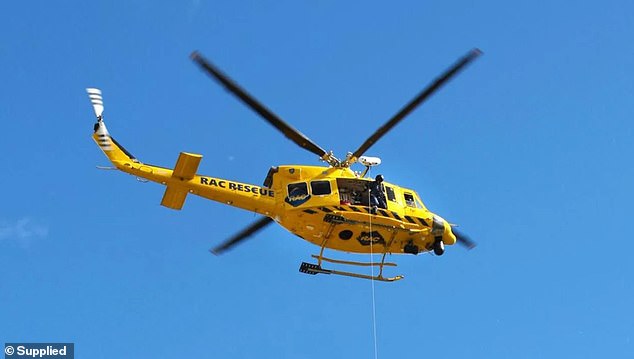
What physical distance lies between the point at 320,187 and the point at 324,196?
266 millimetres

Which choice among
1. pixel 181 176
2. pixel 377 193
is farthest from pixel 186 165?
pixel 377 193

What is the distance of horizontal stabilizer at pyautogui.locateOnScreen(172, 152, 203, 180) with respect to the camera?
23.4 metres

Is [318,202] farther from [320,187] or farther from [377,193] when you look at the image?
[377,193]

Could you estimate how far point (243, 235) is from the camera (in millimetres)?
26391

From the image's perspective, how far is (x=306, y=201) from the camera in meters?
24.0

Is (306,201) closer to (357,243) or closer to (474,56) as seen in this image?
(357,243)

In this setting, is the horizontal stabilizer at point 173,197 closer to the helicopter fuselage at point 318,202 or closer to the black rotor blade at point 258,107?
the helicopter fuselage at point 318,202

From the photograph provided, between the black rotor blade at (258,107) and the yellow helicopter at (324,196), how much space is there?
0.07ft

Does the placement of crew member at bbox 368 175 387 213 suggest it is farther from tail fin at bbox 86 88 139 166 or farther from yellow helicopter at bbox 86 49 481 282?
tail fin at bbox 86 88 139 166

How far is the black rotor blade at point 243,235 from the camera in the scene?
26188 mm

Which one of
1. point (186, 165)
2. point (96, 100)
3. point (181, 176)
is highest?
point (96, 100)

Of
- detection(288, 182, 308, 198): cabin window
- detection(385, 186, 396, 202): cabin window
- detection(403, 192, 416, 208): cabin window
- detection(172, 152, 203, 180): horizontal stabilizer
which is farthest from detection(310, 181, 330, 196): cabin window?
detection(172, 152, 203, 180): horizontal stabilizer

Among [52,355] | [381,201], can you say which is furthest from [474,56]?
[52,355]

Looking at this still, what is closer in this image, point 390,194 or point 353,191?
point 353,191
